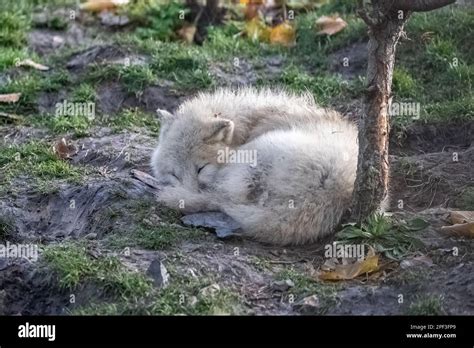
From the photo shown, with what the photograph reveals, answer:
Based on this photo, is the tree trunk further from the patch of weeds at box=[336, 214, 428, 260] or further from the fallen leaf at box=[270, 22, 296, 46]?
the fallen leaf at box=[270, 22, 296, 46]

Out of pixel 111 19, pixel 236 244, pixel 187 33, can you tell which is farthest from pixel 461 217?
pixel 111 19

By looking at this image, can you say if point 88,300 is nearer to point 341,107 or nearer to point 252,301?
point 252,301

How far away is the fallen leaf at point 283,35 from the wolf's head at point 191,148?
2893mm

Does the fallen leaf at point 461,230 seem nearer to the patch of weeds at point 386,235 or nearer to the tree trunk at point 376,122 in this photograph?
the patch of weeds at point 386,235

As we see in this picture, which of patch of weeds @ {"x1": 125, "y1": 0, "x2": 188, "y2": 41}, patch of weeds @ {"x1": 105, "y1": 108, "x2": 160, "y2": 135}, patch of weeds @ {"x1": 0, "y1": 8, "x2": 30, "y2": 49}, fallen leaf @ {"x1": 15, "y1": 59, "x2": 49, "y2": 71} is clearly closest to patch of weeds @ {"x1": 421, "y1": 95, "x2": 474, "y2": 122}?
patch of weeds @ {"x1": 105, "y1": 108, "x2": 160, "y2": 135}

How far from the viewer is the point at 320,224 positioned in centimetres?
591

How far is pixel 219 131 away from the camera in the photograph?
659 cm

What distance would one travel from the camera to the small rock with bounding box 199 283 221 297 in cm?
504

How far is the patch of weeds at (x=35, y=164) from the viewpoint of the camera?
7.12m

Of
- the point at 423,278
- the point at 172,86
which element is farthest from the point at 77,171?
the point at 423,278

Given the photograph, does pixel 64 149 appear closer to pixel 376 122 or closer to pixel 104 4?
pixel 376 122

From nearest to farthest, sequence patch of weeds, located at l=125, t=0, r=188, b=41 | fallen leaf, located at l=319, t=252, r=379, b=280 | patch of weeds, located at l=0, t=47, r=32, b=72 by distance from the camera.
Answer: fallen leaf, located at l=319, t=252, r=379, b=280
patch of weeds, located at l=0, t=47, r=32, b=72
patch of weeds, located at l=125, t=0, r=188, b=41

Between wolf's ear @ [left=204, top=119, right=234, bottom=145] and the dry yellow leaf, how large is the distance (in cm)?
157

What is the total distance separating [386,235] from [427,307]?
985mm
